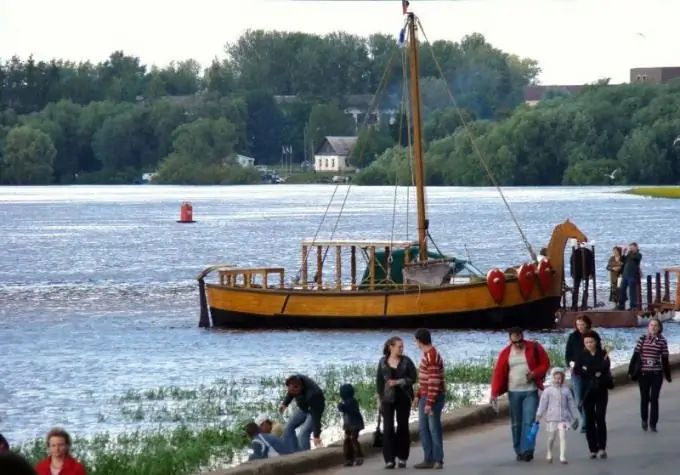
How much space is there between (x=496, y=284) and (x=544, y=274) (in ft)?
4.00

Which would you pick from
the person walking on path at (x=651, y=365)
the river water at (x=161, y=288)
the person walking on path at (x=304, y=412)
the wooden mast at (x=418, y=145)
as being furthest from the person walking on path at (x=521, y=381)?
the wooden mast at (x=418, y=145)

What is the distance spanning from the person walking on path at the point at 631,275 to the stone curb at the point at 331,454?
1894 cm

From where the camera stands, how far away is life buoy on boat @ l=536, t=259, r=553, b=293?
4434 cm

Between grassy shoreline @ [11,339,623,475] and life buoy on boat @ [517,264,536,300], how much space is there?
20.1ft

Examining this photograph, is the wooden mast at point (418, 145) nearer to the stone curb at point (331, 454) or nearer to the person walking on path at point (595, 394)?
the stone curb at point (331, 454)

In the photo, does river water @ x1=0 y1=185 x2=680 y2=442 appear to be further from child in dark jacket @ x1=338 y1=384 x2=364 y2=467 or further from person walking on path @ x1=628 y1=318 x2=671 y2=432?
person walking on path @ x1=628 y1=318 x2=671 y2=432

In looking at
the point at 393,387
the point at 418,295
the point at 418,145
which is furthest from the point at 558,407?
the point at 418,145

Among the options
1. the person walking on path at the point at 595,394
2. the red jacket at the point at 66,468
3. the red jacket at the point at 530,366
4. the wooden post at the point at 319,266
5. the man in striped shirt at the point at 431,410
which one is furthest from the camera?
the wooden post at the point at 319,266

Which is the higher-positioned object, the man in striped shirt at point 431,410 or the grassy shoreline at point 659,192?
the man in striped shirt at point 431,410

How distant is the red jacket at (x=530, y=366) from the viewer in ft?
61.6

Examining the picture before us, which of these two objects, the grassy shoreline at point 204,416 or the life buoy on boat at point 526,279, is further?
the life buoy on boat at point 526,279

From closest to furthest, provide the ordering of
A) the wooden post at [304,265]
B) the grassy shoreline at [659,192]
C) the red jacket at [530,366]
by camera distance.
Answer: the red jacket at [530,366], the wooden post at [304,265], the grassy shoreline at [659,192]

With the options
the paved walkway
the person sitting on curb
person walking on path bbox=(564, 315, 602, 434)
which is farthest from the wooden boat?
person walking on path bbox=(564, 315, 602, 434)

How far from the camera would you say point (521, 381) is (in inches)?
744
